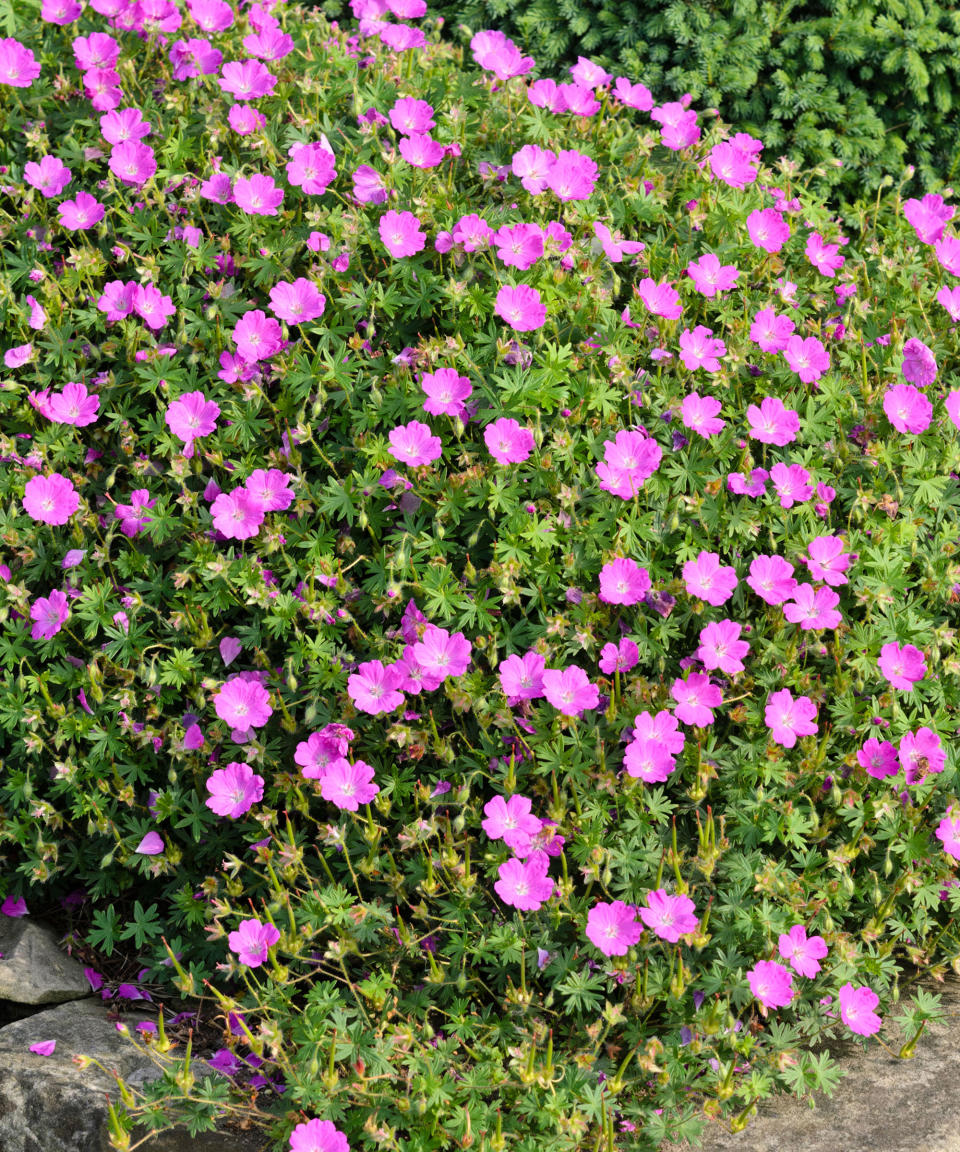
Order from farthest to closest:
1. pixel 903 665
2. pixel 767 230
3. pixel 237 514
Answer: pixel 767 230
pixel 237 514
pixel 903 665

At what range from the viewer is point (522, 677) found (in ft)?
8.64

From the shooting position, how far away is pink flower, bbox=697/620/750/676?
2.65 metres

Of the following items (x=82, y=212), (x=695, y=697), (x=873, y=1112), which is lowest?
(x=873, y=1112)

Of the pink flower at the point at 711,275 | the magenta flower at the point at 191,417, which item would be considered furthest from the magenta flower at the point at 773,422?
the magenta flower at the point at 191,417

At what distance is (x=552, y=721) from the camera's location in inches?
105

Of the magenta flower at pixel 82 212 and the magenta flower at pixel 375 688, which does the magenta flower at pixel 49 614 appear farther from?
the magenta flower at pixel 82 212

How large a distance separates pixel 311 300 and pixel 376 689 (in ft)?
3.34

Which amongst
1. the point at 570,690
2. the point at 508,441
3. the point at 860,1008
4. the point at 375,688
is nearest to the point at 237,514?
the point at 375,688

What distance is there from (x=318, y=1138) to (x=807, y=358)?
2.13m

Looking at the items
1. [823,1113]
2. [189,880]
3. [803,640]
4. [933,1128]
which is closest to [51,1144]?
[189,880]

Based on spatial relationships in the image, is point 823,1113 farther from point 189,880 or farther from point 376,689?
point 189,880

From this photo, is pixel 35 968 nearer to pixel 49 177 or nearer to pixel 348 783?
pixel 348 783

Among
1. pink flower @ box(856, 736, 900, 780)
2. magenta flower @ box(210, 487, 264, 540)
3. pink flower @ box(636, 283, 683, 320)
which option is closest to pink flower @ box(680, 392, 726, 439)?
pink flower @ box(636, 283, 683, 320)

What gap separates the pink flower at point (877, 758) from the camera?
2693mm
